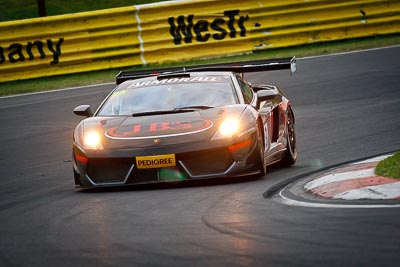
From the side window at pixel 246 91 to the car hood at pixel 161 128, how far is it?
0.63 meters

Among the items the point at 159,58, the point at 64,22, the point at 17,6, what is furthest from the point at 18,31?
the point at 17,6

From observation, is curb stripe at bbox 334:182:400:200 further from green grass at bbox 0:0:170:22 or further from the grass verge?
green grass at bbox 0:0:170:22

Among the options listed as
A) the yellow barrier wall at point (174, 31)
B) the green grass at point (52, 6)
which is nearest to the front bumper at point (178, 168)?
the yellow barrier wall at point (174, 31)

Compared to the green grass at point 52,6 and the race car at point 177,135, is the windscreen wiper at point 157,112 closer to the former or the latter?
the race car at point 177,135

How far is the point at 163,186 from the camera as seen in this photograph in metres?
10.6

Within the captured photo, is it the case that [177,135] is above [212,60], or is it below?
above

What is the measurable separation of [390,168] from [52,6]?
759 inches

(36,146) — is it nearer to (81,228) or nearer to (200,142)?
(200,142)

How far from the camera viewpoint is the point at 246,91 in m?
12.0

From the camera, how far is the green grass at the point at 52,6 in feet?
88.1

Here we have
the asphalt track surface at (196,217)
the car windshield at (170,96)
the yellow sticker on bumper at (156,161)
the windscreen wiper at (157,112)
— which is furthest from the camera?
the car windshield at (170,96)

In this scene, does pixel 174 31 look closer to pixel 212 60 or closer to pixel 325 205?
pixel 212 60

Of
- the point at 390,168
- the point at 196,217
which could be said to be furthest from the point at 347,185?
the point at 196,217

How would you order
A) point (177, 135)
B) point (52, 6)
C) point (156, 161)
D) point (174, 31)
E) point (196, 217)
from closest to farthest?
point (196, 217), point (156, 161), point (177, 135), point (174, 31), point (52, 6)
